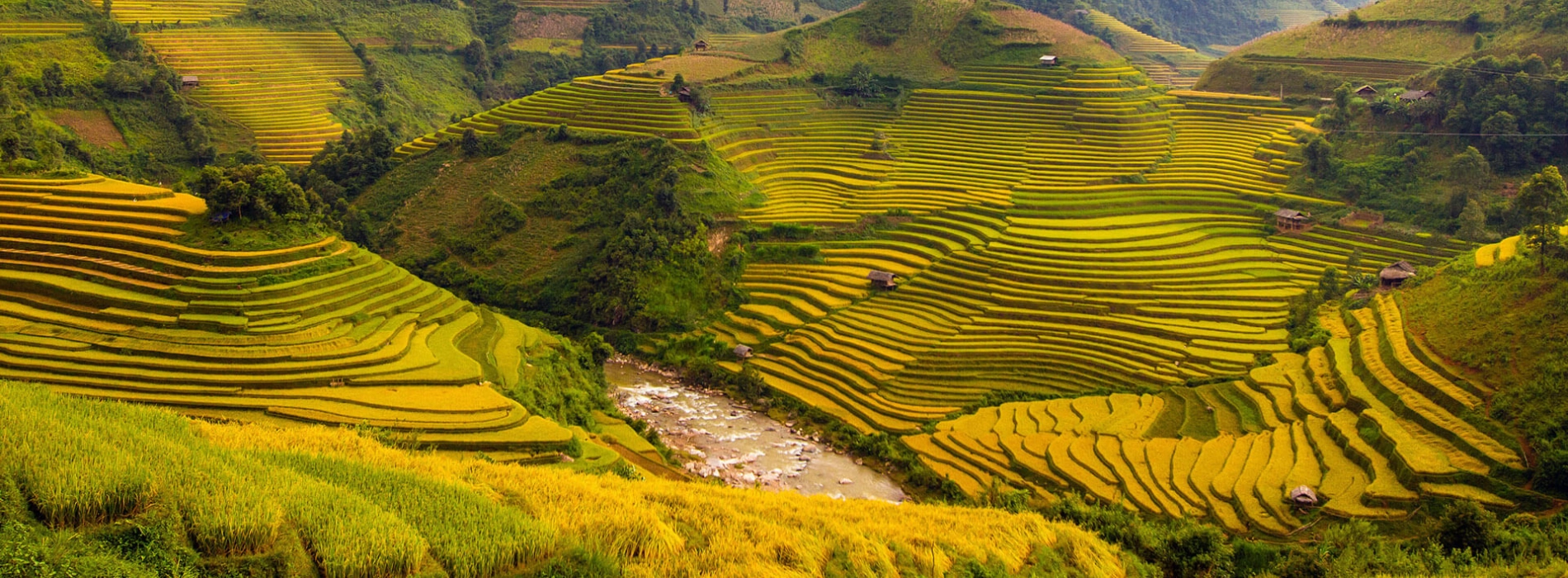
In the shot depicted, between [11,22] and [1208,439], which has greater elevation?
[11,22]

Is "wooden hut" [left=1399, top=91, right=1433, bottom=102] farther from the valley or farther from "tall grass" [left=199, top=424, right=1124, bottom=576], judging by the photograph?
"tall grass" [left=199, top=424, right=1124, bottom=576]

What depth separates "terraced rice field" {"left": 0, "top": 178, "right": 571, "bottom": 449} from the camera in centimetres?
2102

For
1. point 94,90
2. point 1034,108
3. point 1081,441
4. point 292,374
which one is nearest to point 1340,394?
point 1081,441

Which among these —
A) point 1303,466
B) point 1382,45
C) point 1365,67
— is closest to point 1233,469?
point 1303,466

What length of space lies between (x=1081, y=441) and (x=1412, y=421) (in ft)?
23.0

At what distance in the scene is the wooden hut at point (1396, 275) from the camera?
29172 mm

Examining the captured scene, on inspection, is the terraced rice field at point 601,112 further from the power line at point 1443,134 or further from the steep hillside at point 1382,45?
the steep hillside at point 1382,45

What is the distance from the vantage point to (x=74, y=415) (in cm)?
1051

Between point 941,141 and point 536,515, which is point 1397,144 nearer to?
point 941,141

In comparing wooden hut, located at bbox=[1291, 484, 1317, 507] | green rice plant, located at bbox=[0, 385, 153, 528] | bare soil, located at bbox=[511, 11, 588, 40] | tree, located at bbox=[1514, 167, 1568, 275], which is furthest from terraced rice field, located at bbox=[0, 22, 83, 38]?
tree, located at bbox=[1514, 167, 1568, 275]

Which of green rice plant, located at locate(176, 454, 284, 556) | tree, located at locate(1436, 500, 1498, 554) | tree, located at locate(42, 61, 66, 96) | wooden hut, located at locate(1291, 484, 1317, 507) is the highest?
tree, located at locate(42, 61, 66, 96)

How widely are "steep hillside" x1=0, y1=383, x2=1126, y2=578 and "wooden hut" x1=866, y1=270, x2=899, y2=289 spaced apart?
815 inches

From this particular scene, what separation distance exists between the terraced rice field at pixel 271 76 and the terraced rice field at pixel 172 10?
1.33 metres

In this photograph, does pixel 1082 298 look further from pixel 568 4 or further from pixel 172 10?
pixel 568 4
